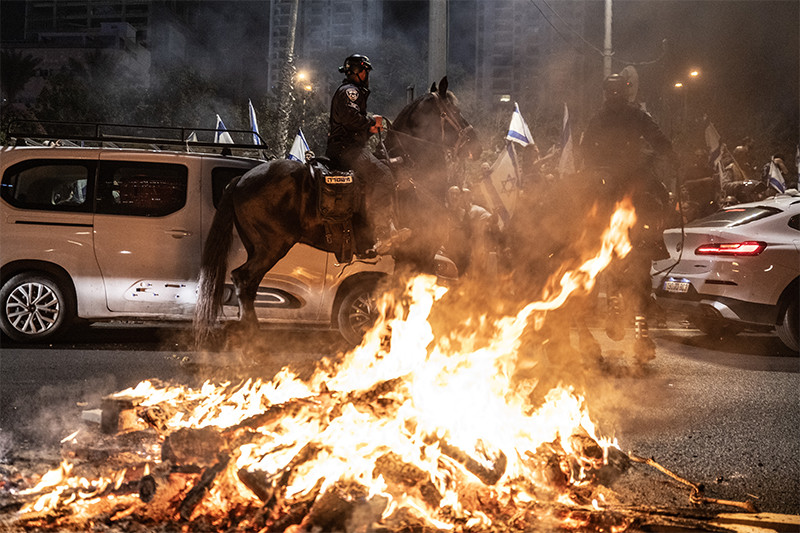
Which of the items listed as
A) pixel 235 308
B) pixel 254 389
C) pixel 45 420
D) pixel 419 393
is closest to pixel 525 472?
pixel 419 393

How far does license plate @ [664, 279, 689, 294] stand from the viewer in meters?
8.12

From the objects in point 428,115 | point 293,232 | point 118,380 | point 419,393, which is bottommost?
point 118,380

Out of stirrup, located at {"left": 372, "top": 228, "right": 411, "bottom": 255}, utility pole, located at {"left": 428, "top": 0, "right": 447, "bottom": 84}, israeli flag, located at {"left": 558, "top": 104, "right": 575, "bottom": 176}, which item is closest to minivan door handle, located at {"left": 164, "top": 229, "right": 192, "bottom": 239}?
stirrup, located at {"left": 372, "top": 228, "right": 411, "bottom": 255}

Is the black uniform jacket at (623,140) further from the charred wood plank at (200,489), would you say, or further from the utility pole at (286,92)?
the utility pole at (286,92)

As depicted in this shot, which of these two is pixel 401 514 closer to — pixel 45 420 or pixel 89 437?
pixel 89 437

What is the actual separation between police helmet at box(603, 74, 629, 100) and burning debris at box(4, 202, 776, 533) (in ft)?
12.8

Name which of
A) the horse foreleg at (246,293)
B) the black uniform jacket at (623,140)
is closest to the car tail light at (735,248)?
the black uniform jacket at (623,140)

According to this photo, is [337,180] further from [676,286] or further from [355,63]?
[676,286]

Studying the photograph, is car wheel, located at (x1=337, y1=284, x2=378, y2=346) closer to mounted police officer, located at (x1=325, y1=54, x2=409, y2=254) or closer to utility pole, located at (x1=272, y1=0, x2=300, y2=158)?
mounted police officer, located at (x1=325, y1=54, x2=409, y2=254)

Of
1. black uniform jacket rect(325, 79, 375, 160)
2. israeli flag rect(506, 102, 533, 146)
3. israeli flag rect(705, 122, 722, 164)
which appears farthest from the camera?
israeli flag rect(705, 122, 722, 164)

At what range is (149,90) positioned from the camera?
34.8 metres

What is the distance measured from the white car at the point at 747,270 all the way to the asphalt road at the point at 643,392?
0.50m

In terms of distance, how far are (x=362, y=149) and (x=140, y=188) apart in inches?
112

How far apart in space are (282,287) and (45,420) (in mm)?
3316
